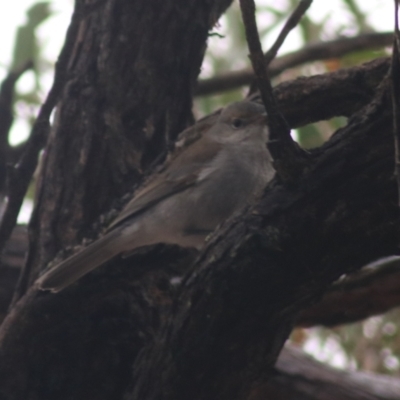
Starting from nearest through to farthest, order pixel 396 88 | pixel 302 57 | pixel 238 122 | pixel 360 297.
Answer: pixel 396 88
pixel 360 297
pixel 238 122
pixel 302 57

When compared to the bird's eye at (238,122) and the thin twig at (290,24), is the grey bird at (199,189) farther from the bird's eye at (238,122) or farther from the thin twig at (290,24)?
the thin twig at (290,24)

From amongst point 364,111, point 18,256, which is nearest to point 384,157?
point 364,111

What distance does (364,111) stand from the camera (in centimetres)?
213

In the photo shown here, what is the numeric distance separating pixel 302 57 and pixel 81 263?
200 cm

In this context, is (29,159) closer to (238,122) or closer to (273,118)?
(273,118)

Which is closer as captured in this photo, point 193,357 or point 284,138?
point 284,138

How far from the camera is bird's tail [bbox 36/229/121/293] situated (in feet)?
9.07

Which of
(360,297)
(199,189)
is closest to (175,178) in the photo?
(199,189)

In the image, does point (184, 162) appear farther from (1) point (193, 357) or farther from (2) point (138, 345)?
(1) point (193, 357)

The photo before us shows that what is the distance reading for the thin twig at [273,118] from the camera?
186 centimetres

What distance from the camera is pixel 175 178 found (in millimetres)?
3457

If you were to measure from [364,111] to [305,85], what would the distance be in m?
0.97

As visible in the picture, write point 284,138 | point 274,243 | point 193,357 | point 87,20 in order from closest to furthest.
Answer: point 284,138
point 274,243
point 193,357
point 87,20

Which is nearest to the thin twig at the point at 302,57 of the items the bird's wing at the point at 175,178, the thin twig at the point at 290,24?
the bird's wing at the point at 175,178
